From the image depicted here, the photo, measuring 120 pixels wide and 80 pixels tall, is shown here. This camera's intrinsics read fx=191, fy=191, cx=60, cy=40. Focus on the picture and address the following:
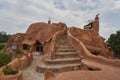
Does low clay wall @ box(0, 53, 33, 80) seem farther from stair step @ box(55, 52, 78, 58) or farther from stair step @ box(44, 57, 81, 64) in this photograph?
stair step @ box(55, 52, 78, 58)

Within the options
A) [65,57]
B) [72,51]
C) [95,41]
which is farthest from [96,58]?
[95,41]

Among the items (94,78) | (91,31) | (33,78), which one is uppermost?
(91,31)

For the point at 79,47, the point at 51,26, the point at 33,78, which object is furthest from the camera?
the point at 51,26

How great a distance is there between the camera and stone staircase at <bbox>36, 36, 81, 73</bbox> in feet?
33.7

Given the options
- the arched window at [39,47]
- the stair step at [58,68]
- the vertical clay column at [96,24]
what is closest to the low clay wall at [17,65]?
the stair step at [58,68]

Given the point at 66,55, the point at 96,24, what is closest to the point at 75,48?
the point at 66,55

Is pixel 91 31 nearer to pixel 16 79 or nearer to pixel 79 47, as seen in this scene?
pixel 79 47

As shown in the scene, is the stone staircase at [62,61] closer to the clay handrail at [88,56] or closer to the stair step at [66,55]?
the stair step at [66,55]

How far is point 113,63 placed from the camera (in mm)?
7945

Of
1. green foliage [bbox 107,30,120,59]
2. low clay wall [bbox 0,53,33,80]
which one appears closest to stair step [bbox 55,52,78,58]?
low clay wall [bbox 0,53,33,80]

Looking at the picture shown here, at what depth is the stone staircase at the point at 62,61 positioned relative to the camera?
10.3m

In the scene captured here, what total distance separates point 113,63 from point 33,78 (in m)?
3.91

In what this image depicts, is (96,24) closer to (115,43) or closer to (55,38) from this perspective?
(55,38)

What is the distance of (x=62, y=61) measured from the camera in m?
11.0
